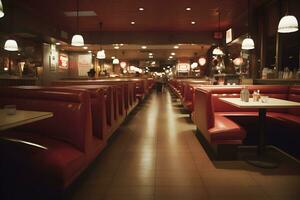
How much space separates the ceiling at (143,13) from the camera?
27.3 ft

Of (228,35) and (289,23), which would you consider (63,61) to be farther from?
(289,23)

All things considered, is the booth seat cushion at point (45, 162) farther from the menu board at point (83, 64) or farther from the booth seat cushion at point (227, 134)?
the menu board at point (83, 64)

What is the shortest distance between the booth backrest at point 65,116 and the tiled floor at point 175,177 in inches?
22.6

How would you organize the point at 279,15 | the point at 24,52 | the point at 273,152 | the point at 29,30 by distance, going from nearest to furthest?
the point at 273,152
the point at 279,15
the point at 29,30
the point at 24,52

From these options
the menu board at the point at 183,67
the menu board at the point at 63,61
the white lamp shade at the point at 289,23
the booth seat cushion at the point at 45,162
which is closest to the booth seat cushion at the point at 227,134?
the booth seat cushion at the point at 45,162

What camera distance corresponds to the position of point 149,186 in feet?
10.0

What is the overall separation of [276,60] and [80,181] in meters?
6.33

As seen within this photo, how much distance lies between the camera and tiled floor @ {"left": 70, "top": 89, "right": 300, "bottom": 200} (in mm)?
2855

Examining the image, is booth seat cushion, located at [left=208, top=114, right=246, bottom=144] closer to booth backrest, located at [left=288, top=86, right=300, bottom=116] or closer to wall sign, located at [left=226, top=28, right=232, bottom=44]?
booth backrest, located at [left=288, top=86, right=300, bottom=116]

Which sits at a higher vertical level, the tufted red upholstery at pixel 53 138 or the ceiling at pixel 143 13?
the ceiling at pixel 143 13

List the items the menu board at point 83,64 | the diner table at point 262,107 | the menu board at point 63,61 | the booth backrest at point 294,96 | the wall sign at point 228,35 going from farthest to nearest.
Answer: the menu board at point 83,64, the menu board at point 63,61, the wall sign at point 228,35, the booth backrest at point 294,96, the diner table at point 262,107

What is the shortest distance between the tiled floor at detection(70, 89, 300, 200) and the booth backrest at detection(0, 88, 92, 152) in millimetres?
573

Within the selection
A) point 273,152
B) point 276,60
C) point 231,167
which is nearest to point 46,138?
point 231,167

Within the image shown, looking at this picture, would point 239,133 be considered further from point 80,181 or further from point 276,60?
point 276,60
